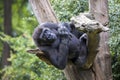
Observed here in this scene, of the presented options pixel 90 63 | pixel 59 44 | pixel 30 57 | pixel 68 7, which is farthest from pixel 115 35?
pixel 30 57

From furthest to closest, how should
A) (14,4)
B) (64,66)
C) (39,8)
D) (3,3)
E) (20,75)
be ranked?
1. (14,4)
2. (3,3)
3. (20,75)
4. (39,8)
5. (64,66)

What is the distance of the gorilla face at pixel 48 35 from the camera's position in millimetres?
3121

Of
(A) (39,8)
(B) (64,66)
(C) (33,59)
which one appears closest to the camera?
(B) (64,66)

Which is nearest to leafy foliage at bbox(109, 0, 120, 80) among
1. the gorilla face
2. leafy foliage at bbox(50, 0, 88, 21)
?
leafy foliage at bbox(50, 0, 88, 21)

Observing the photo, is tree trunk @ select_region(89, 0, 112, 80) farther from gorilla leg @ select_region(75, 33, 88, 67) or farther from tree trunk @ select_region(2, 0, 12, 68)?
tree trunk @ select_region(2, 0, 12, 68)

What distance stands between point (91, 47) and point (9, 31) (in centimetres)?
500

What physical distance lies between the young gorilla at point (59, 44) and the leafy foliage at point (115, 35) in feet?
1.11

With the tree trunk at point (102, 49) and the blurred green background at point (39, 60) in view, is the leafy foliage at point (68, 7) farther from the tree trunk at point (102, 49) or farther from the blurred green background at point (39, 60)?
the tree trunk at point (102, 49)

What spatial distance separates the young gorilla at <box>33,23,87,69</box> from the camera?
10.2 feet

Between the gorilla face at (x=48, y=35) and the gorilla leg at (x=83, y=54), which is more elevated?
the gorilla face at (x=48, y=35)

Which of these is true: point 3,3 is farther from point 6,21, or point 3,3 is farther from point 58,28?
point 58,28

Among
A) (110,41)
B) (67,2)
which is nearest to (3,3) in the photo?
(67,2)

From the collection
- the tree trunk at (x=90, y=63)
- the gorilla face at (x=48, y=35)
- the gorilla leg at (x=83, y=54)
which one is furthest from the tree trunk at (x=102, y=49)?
the gorilla face at (x=48, y=35)

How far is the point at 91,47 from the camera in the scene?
10.4 ft
